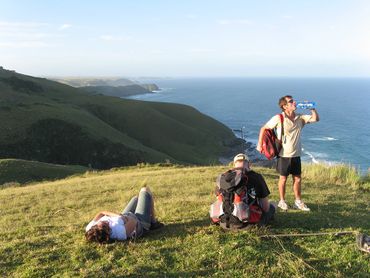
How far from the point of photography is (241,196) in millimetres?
7438

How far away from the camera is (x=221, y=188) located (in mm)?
7445

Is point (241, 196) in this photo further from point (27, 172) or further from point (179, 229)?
point (27, 172)

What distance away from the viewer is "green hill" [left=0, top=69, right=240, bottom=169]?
192 ft

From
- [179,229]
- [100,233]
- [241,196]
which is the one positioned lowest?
[179,229]

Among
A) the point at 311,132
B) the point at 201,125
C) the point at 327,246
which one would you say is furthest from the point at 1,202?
the point at 311,132

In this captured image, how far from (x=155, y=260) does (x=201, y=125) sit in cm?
8783

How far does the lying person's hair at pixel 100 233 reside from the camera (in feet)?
24.3

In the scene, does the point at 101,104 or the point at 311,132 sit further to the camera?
the point at 311,132

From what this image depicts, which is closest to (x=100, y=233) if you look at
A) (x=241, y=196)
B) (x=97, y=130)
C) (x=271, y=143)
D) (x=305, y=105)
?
(x=241, y=196)

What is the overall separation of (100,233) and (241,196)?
8.38 feet

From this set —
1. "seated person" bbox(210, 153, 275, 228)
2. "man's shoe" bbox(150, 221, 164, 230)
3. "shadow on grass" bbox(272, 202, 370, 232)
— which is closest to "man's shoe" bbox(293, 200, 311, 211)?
Answer: "shadow on grass" bbox(272, 202, 370, 232)

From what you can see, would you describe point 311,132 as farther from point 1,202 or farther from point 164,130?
point 1,202

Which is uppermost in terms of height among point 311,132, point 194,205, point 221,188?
point 221,188

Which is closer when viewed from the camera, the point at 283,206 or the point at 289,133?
the point at 289,133
